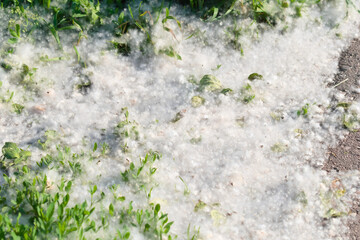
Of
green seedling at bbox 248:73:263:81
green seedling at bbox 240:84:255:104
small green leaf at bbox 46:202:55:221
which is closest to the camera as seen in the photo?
small green leaf at bbox 46:202:55:221

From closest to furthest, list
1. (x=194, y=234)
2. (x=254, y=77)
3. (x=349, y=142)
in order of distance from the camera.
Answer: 1. (x=194, y=234)
2. (x=349, y=142)
3. (x=254, y=77)

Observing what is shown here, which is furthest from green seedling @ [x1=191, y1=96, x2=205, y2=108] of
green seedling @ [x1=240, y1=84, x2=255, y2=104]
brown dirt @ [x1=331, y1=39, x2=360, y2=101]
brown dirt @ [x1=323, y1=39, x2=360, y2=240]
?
brown dirt @ [x1=331, y1=39, x2=360, y2=101]

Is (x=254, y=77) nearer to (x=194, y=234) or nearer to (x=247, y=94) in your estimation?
(x=247, y=94)

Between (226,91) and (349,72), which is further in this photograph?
(349,72)

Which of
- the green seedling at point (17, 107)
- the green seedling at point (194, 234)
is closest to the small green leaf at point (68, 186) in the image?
the green seedling at point (194, 234)

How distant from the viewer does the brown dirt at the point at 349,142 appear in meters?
2.79

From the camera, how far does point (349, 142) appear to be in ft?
10.4

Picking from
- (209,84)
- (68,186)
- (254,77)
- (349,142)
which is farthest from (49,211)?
(349,142)

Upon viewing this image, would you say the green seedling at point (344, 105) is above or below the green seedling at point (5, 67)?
above

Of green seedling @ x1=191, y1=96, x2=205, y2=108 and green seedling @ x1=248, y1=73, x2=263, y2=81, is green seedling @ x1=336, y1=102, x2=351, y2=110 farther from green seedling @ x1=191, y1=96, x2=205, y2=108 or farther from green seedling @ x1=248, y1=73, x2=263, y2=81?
green seedling @ x1=191, y1=96, x2=205, y2=108

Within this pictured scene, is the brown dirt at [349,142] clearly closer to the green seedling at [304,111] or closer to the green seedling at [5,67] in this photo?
the green seedling at [304,111]

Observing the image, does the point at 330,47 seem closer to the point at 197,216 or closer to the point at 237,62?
the point at 237,62

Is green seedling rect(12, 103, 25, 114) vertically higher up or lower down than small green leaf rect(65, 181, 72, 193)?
lower down

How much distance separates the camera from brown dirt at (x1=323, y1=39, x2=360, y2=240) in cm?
279
